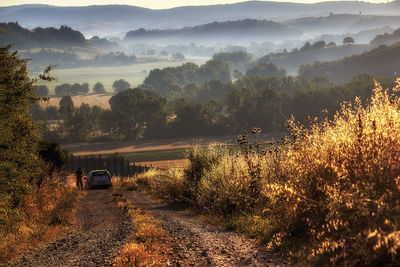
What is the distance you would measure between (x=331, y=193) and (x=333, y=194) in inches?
2.7

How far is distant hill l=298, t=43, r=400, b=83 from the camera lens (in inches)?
6363

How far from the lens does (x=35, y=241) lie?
11680mm

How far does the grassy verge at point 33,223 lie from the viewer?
10962mm

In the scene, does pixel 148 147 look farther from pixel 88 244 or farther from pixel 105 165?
pixel 88 244

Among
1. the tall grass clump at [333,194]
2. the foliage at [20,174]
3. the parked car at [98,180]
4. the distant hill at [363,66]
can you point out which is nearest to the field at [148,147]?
the parked car at [98,180]

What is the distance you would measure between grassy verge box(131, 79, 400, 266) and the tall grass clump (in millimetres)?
14

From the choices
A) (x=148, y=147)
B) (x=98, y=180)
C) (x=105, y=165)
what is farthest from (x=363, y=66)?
(x=98, y=180)

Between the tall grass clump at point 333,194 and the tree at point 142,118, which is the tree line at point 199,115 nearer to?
the tree at point 142,118

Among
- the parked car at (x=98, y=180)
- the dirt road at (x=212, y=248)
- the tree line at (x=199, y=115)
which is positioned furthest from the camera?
the tree line at (x=199, y=115)

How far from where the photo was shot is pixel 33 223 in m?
14.4

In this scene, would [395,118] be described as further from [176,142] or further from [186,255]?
[176,142]

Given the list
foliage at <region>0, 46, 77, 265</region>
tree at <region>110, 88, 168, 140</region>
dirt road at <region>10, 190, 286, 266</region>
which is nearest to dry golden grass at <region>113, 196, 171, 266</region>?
dirt road at <region>10, 190, 286, 266</region>

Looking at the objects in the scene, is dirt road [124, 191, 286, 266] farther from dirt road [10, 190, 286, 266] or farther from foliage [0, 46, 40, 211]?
foliage [0, 46, 40, 211]

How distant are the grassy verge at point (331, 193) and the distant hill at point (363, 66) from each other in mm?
156899
